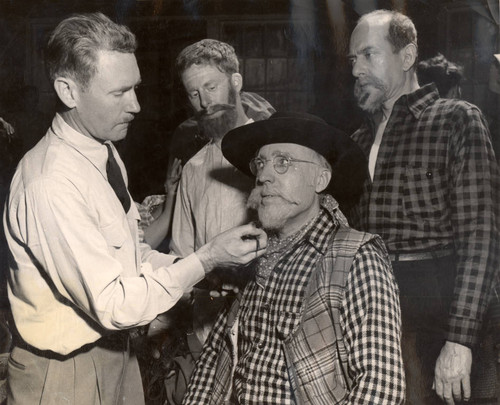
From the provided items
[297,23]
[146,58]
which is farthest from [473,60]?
[146,58]

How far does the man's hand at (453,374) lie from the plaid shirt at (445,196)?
0.04m

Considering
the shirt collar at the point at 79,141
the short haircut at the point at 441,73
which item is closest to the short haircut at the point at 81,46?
the shirt collar at the point at 79,141

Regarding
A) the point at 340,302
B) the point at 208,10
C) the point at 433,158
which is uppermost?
the point at 208,10

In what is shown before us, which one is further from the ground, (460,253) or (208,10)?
(208,10)

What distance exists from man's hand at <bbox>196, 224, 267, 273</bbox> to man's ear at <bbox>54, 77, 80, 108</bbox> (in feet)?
1.90

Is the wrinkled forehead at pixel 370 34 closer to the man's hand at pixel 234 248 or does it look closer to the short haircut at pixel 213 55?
the short haircut at pixel 213 55

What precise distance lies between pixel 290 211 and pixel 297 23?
2.19ft

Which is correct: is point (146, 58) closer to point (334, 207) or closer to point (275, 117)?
point (275, 117)

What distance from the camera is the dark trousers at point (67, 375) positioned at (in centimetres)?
196

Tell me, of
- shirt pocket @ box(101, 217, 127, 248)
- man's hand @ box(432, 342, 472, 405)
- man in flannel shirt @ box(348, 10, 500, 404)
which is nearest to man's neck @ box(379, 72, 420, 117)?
man in flannel shirt @ box(348, 10, 500, 404)

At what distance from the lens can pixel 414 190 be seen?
2.11m

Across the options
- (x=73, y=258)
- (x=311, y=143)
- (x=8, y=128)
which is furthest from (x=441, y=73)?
(x=8, y=128)

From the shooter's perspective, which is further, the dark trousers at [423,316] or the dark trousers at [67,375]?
the dark trousers at [423,316]

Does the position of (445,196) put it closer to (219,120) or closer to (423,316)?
(423,316)
